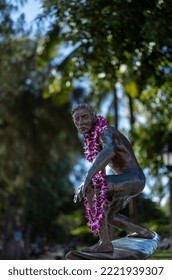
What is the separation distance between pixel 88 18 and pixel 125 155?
608 cm

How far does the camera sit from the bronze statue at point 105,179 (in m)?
5.87

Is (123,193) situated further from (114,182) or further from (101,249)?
(101,249)

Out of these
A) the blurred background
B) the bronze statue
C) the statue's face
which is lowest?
the blurred background

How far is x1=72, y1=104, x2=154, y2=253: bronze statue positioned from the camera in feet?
19.2

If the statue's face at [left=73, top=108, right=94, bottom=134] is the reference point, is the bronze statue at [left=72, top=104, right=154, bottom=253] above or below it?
below

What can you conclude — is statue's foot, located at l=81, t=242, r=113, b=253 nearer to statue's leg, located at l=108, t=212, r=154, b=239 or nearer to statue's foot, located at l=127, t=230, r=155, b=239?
statue's leg, located at l=108, t=212, r=154, b=239

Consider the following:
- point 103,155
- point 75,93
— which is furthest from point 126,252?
point 75,93

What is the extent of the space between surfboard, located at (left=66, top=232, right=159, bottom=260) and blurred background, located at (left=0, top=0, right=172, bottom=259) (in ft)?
16.8

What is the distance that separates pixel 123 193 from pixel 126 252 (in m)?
0.71

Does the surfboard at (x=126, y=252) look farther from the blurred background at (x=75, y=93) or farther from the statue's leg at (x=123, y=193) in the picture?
the blurred background at (x=75, y=93)

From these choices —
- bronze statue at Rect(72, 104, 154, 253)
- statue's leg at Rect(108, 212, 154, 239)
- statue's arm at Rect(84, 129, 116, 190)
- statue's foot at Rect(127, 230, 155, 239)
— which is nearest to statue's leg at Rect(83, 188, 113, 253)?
bronze statue at Rect(72, 104, 154, 253)

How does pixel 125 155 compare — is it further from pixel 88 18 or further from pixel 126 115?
pixel 126 115

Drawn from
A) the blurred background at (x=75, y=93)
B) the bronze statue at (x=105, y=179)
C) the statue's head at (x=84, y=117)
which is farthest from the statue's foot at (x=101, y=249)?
the blurred background at (x=75, y=93)

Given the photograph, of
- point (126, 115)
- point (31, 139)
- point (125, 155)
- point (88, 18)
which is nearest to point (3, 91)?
point (31, 139)
